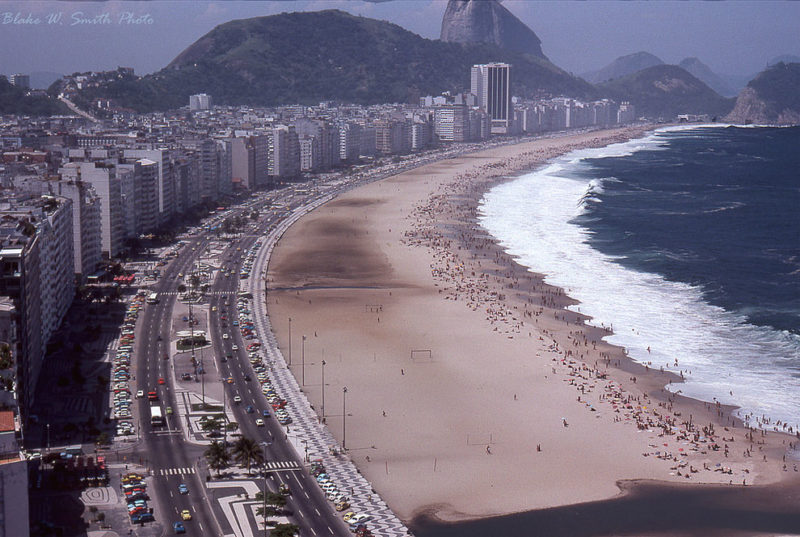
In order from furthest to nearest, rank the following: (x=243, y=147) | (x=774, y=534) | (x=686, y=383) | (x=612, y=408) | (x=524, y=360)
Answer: (x=243, y=147)
(x=524, y=360)
(x=686, y=383)
(x=612, y=408)
(x=774, y=534)

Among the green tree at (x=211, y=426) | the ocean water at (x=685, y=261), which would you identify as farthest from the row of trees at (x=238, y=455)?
the ocean water at (x=685, y=261)

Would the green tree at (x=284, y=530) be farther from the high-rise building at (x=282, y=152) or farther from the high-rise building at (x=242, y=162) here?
the high-rise building at (x=282, y=152)

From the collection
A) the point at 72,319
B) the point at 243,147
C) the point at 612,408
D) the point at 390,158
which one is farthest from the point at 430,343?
the point at 390,158

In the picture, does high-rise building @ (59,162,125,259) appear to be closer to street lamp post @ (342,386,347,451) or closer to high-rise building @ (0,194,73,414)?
high-rise building @ (0,194,73,414)

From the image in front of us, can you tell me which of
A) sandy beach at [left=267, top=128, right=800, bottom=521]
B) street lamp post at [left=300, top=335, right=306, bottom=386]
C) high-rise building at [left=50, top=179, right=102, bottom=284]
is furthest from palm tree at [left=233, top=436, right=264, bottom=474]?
high-rise building at [left=50, top=179, right=102, bottom=284]

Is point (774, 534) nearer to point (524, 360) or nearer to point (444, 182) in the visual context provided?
point (524, 360)
